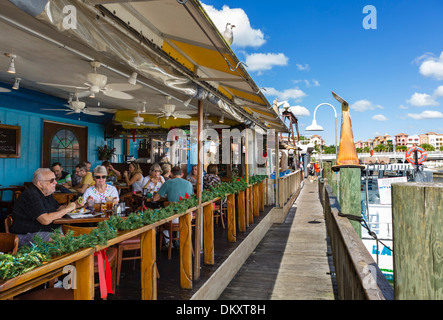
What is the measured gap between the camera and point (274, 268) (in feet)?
16.0

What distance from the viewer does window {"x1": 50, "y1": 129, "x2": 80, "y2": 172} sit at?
329 inches

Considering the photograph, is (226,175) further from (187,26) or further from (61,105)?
(187,26)

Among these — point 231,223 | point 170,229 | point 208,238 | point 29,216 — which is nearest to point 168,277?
point 208,238

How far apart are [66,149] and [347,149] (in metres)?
8.53

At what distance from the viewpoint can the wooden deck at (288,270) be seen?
393cm

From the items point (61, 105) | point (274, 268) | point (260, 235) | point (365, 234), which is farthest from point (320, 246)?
point (61, 105)

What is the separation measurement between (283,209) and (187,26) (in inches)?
273

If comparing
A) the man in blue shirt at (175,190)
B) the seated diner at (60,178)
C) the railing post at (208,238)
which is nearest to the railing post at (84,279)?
the railing post at (208,238)

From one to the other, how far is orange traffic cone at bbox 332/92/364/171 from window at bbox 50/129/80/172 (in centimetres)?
817

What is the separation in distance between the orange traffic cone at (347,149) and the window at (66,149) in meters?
8.17

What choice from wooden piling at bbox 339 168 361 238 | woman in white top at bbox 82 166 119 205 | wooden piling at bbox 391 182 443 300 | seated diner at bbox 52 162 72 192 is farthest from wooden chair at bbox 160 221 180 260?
wooden piling at bbox 391 182 443 300

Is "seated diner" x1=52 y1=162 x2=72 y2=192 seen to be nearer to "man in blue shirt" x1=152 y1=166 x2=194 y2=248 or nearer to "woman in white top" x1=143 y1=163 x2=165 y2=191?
"woman in white top" x1=143 y1=163 x2=165 y2=191

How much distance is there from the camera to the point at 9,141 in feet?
22.9

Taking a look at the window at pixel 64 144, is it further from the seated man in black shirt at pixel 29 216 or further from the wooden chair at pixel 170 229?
the seated man in black shirt at pixel 29 216
